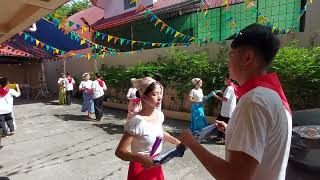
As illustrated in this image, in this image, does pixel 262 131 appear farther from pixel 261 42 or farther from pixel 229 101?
pixel 229 101

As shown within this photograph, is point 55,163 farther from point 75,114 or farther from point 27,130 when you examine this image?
point 75,114

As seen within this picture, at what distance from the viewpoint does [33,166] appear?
587 cm

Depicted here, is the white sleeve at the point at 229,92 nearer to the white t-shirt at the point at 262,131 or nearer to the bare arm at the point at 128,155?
the bare arm at the point at 128,155

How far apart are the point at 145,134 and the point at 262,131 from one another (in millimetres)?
1551

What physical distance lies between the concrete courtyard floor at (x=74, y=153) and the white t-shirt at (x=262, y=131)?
1980 mm

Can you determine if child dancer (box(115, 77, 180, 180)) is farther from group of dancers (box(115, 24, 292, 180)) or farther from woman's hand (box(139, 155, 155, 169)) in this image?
group of dancers (box(115, 24, 292, 180))

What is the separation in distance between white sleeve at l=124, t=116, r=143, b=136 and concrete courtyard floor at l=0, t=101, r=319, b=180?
1670 millimetres

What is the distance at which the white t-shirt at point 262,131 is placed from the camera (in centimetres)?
136

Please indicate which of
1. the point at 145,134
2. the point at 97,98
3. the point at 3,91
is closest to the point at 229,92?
the point at 145,134

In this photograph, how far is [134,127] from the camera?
2.72 m

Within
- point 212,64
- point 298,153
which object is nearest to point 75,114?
point 212,64

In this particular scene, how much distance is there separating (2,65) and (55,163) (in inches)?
722

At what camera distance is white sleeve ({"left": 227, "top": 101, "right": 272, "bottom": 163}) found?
53.0 inches

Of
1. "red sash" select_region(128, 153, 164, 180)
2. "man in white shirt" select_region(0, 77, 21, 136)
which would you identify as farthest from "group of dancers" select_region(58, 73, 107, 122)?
"red sash" select_region(128, 153, 164, 180)
